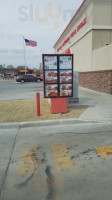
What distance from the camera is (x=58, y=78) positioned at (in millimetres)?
6113

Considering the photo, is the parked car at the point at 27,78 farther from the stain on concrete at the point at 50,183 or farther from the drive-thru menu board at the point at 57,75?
the stain on concrete at the point at 50,183

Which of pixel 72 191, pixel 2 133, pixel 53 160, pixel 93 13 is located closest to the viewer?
pixel 72 191

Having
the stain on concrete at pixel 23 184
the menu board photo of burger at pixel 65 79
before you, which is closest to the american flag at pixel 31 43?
the menu board photo of burger at pixel 65 79

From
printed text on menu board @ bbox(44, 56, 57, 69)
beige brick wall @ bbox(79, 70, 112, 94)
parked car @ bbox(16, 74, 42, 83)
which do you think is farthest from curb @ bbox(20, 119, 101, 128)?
parked car @ bbox(16, 74, 42, 83)

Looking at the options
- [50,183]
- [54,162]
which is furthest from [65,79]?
[50,183]

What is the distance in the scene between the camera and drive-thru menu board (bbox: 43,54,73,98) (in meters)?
5.85

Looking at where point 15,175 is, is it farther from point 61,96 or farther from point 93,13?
point 93,13

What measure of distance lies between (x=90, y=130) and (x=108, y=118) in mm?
1393

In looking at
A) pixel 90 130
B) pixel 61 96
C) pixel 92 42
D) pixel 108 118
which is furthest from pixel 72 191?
pixel 92 42

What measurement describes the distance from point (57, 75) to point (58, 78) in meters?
0.14

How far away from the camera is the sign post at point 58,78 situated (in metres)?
5.86

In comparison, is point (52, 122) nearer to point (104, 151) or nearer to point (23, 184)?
point (104, 151)

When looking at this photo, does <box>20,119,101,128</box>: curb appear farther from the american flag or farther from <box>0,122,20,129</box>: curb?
the american flag

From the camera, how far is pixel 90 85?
13.9 meters
